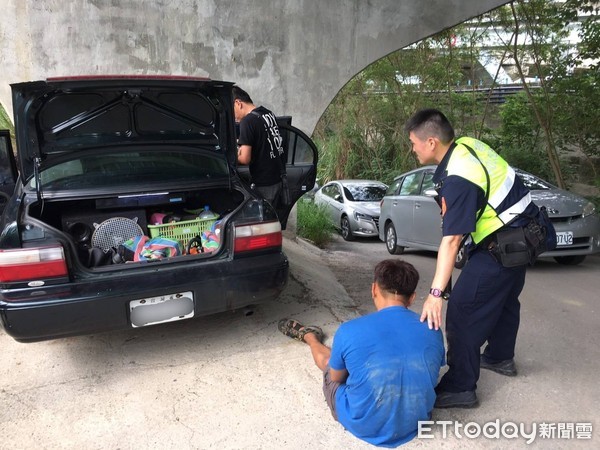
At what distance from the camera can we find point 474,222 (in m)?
2.44

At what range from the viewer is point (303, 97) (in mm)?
7516

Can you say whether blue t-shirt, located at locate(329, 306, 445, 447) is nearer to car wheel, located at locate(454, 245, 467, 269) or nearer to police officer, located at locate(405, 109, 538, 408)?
police officer, located at locate(405, 109, 538, 408)

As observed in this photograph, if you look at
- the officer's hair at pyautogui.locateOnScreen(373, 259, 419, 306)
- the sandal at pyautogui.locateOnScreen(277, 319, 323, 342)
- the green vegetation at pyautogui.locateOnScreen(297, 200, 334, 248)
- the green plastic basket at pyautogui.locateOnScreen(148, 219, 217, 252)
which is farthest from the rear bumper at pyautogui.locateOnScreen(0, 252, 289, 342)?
the green vegetation at pyautogui.locateOnScreen(297, 200, 334, 248)

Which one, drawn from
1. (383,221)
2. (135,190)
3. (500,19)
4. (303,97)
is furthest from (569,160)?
(135,190)

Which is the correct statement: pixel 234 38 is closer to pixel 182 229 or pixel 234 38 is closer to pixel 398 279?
pixel 182 229

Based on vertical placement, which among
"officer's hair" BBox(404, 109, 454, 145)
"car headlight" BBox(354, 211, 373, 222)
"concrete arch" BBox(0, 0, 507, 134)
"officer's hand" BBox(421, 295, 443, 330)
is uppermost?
"concrete arch" BBox(0, 0, 507, 134)

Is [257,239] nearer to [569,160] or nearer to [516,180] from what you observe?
[516,180]

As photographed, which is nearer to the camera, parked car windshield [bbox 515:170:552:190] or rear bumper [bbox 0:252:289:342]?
rear bumper [bbox 0:252:289:342]

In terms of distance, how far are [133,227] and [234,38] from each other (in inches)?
172

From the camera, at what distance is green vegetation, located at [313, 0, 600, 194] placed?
943 centimetres

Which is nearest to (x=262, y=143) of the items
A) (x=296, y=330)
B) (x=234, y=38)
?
(x=296, y=330)

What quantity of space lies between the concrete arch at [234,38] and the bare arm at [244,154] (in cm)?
315

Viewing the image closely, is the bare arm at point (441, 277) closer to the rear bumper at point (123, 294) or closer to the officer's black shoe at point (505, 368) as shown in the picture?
the officer's black shoe at point (505, 368)

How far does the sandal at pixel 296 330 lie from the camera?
3.56 meters
